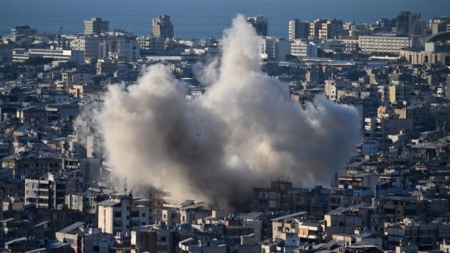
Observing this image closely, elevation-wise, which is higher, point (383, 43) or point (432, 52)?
point (383, 43)

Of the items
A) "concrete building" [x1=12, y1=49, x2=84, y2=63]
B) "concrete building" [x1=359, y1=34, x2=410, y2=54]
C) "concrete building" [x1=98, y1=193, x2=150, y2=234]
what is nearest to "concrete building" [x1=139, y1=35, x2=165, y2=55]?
"concrete building" [x1=12, y1=49, x2=84, y2=63]

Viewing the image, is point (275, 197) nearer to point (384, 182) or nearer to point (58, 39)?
point (384, 182)

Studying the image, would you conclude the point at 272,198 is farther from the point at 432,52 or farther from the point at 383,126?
the point at 432,52

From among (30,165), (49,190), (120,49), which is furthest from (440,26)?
(49,190)

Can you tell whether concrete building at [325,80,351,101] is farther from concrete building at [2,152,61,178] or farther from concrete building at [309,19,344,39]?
concrete building at [309,19,344,39]

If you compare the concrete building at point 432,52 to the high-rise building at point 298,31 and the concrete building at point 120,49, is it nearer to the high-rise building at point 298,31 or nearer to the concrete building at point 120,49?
the concrete building at point 120,49

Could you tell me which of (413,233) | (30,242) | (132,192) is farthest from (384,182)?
(30,242)
